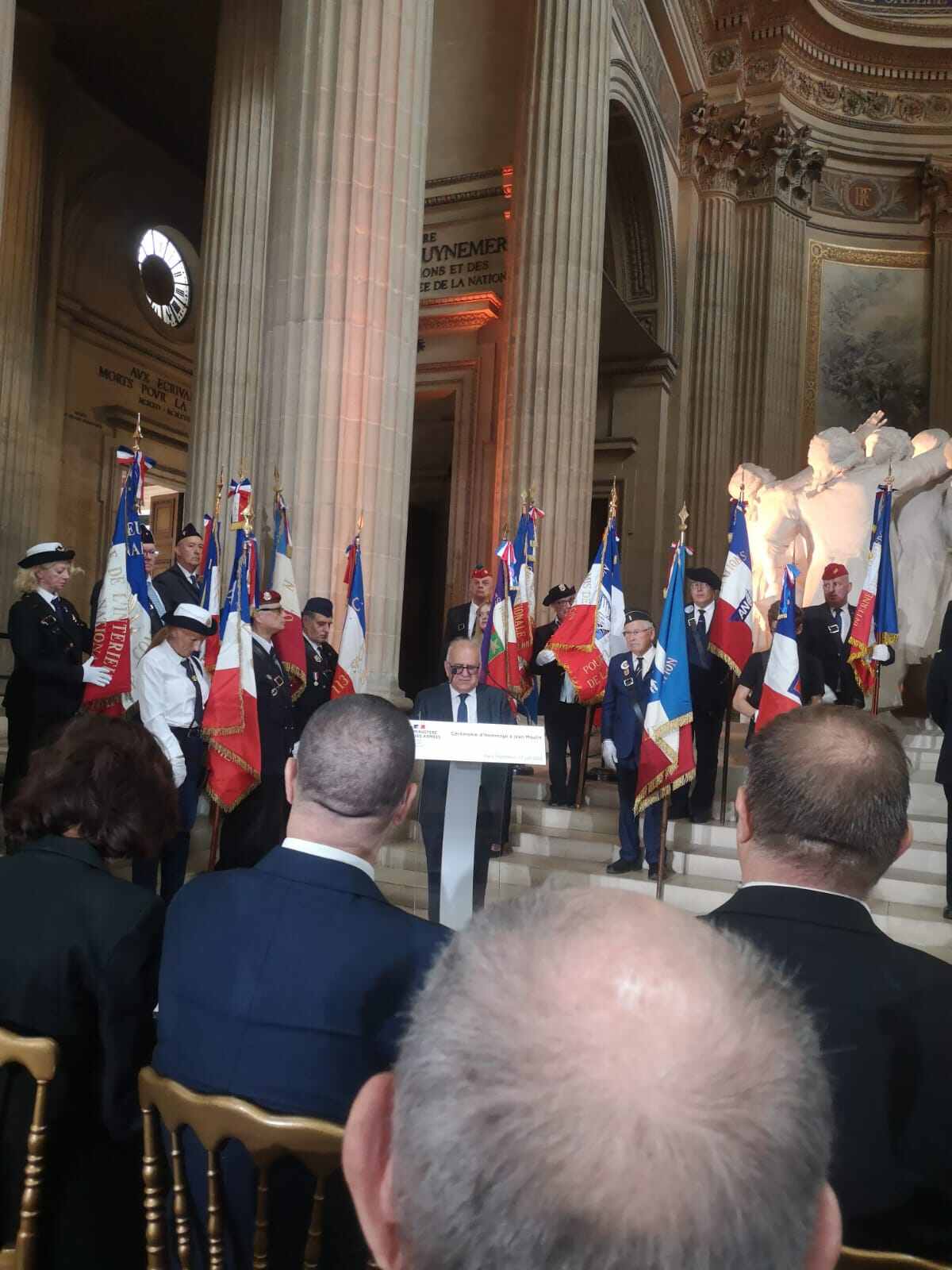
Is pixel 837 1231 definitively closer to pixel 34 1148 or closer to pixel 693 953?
pixel 693 953

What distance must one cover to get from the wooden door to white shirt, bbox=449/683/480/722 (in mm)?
13774

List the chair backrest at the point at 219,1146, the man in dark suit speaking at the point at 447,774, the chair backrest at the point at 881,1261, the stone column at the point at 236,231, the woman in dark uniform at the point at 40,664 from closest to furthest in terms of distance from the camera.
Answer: the chair backrest at the point at 881,1261 < the chair backrest at the point at 219,1146 < the man in dark suit speaking at the point at 447,774 < the woman in dark uniform at the point at 40,664 < the stone column at the point at 236,231

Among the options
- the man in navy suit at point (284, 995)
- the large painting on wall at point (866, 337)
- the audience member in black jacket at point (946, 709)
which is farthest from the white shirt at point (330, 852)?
the large painting on wall at point (866, 337)

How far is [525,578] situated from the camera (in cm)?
801

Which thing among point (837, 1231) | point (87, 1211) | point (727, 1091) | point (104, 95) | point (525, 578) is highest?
point (104, 95)

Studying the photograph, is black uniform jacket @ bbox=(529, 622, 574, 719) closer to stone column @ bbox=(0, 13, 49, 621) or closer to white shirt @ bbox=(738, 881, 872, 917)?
white shirt @ bbox=(738, 881, 872, 917)

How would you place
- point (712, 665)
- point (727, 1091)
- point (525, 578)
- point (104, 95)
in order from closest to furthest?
point (727, 1091) < point (712, 665) < point (525, 578) < point (104, 95)

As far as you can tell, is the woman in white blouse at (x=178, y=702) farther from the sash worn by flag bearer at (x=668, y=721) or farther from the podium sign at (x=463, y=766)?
the sash worn by flag bearer at (x=668, y=721)

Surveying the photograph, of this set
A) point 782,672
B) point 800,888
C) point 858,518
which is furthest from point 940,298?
point 800,888

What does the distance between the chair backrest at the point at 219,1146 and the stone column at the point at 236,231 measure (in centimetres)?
937

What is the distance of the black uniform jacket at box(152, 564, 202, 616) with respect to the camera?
6734 mm

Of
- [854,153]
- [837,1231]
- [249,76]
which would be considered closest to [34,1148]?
[837,1231]

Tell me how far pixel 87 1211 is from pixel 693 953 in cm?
164

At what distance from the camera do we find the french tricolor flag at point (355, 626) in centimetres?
695
